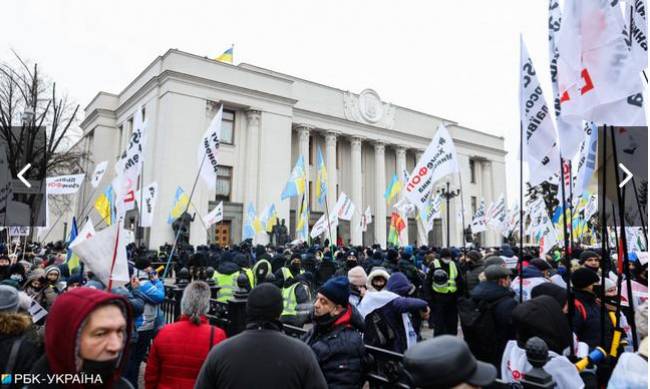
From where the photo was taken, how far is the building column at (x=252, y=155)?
31297 millimetres

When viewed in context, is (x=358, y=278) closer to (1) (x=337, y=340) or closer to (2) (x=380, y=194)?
(1) (x=337, y=340)

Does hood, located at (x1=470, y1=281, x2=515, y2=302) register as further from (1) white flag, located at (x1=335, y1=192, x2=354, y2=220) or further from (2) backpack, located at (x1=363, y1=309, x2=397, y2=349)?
(1) white flag, located at (x1=335, y1=192, x2=354, y2=220)

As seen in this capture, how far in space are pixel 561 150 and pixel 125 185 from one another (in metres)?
8.07

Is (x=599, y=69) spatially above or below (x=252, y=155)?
below

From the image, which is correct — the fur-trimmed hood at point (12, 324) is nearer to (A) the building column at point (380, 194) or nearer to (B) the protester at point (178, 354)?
(B) the protester at point (178, 354)

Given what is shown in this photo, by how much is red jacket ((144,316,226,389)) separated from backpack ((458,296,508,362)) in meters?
2.79

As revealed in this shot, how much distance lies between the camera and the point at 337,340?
2.97 meters

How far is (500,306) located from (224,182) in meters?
29.1

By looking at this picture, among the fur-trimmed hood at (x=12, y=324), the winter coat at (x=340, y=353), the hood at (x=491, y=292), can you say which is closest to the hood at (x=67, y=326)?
the fur-trimmed hood at (x=12, y=324)

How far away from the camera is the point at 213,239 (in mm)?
29375

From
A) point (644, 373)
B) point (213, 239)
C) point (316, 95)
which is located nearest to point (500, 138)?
point (316, 95)

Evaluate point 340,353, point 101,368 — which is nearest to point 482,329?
point 340,353

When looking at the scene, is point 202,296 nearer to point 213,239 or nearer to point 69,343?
point 69,343

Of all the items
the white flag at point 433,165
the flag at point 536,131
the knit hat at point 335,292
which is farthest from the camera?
the white flag at point 433,165
